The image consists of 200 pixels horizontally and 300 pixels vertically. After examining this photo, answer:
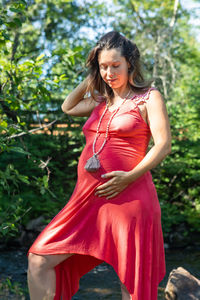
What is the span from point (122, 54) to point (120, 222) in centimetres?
94

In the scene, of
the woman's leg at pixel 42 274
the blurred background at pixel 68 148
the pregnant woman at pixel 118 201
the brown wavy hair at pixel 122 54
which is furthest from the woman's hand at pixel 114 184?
the blurred background at pixel 68 148

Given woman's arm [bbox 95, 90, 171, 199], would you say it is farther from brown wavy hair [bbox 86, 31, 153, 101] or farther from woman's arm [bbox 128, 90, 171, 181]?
brown wavy hair [bbox 86, 31, 153, 101]

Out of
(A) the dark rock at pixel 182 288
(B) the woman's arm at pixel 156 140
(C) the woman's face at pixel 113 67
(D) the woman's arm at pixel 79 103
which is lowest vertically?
(A) the dark rock at pixel 182 288

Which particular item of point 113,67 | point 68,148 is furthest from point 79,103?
point 68,148

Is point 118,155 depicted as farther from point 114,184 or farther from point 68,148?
point 68,148

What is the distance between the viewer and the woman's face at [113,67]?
2221mm

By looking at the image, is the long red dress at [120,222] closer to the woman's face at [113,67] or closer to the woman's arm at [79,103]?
the woman's face at [113,67]

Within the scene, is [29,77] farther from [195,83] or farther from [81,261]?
[195,83]

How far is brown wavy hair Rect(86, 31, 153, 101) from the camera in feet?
7.39

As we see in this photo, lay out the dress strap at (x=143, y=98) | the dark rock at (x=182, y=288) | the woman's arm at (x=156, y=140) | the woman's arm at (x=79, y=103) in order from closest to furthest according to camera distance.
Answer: the woman's arm at (x=156, y=140) → the dress strap at (x=143, y=98) → the woman's arm at (x=79, y=103) → the dark rock at (x=182, y=288)

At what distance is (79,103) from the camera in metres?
2.56

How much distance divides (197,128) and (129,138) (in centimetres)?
638

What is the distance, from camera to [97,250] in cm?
218

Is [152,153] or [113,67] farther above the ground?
[113,67]
